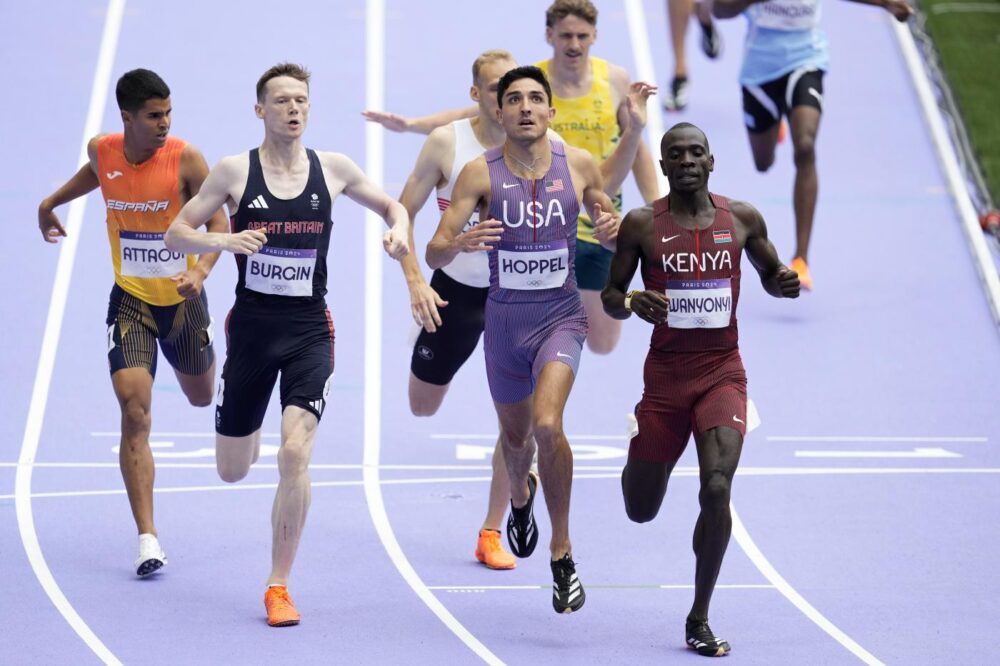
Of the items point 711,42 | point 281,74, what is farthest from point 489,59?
point 711,42

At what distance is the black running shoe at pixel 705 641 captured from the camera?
7.47 metres

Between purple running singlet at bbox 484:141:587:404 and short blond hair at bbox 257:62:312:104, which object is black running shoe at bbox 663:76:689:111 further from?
short blond hair at bbox 257:62:312:104

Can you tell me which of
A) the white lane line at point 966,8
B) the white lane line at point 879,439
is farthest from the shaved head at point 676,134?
the white lane line at point 966,8

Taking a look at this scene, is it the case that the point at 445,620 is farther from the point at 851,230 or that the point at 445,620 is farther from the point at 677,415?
the point at 851,230

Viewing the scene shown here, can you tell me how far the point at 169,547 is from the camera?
29.1 ft

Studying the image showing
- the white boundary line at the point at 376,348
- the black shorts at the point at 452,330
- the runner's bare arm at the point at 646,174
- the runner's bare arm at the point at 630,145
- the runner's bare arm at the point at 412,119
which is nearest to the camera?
the white boundary line at the point at 376,348

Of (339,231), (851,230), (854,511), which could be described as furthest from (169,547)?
(851,230)

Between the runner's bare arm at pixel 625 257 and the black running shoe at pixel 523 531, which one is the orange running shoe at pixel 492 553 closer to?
the black running shoe at pixel 523 531

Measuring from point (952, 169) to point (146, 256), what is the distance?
791cm

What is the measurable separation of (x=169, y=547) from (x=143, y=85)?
7.60 feet

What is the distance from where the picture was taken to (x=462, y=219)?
7992mm

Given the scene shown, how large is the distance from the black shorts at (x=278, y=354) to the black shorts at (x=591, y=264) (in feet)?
6.58

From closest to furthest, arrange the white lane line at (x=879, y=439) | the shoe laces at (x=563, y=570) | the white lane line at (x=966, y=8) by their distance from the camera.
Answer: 1. the shoe laces at (x=563, y=570)
2. the white lane line at (x=879, y=439)
3. the white lane line at (x=966, y=8)

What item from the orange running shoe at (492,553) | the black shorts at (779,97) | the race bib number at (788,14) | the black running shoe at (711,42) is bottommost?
the orange running shoe at (492,553)
